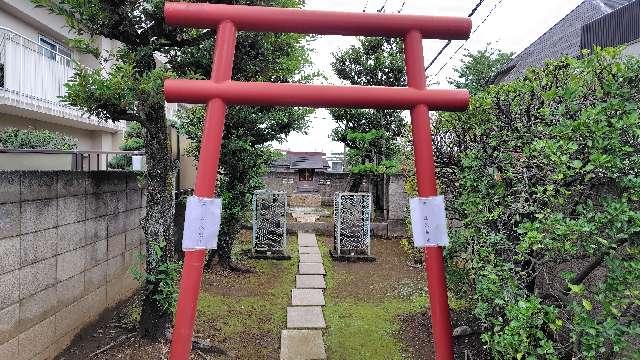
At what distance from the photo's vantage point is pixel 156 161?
18.1ft

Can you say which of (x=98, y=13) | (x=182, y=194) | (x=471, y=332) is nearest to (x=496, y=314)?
(x=471, y=332)

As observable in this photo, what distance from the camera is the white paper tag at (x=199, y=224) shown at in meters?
3.41

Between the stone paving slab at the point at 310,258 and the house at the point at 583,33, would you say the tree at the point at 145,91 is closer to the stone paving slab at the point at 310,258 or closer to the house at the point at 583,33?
the house at the point at 583,33

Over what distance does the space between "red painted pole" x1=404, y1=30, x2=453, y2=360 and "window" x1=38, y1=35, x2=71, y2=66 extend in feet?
28.3

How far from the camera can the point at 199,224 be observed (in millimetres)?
3426

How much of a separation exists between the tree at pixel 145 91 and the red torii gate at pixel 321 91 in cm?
125

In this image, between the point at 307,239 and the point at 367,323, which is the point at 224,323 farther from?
the point at 307,239

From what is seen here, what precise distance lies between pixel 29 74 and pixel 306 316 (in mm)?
7145

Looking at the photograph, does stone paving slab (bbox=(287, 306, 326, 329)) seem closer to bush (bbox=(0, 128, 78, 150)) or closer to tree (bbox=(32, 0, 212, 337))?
tree (bbox=(32, 0, 212, 337))

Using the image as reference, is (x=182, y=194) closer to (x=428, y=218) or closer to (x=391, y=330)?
(x=391, y=330)

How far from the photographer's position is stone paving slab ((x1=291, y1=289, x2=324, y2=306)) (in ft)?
25.9

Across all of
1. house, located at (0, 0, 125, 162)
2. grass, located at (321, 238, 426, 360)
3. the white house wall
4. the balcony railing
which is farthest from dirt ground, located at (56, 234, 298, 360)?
the white house wall

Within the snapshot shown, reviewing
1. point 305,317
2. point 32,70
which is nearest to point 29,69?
point 32,70

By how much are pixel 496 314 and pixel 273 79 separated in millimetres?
5881
